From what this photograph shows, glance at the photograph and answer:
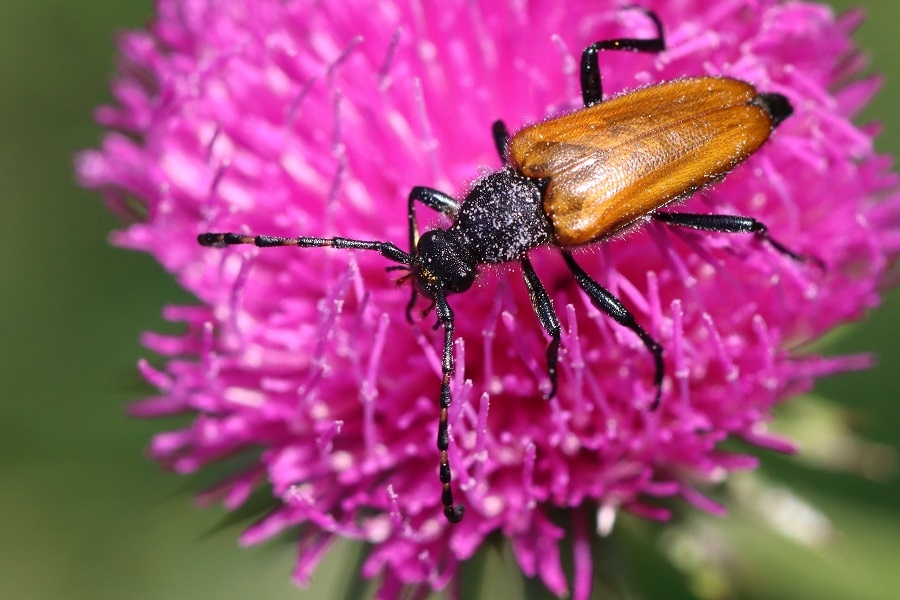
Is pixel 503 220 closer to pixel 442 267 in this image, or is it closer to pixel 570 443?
pixel 442 267

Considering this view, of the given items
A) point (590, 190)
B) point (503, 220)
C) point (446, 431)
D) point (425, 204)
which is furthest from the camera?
point (425, 204)

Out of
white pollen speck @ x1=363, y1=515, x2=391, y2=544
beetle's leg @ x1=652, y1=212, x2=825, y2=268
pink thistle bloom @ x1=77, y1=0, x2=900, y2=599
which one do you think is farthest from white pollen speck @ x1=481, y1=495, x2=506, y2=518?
beetle's leg @ x1=652, y1=212, x2=825, y2=268

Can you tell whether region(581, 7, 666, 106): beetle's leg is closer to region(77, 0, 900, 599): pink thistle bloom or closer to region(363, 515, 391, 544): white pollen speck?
region(77, 0, 900, 599): pink thistle bloom

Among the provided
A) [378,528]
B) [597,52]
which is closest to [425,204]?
[597,52]

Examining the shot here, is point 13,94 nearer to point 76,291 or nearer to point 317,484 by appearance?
point 76,291

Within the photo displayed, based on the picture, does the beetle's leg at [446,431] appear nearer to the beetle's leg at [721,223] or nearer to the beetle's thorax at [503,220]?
the beetle's thorax at [503,220]

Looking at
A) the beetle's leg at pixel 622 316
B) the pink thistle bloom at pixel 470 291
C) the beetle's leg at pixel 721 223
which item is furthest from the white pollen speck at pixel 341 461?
the beetle's leg at pixel 721 223

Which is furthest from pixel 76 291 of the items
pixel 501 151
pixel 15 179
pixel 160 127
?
pixel 501 151
